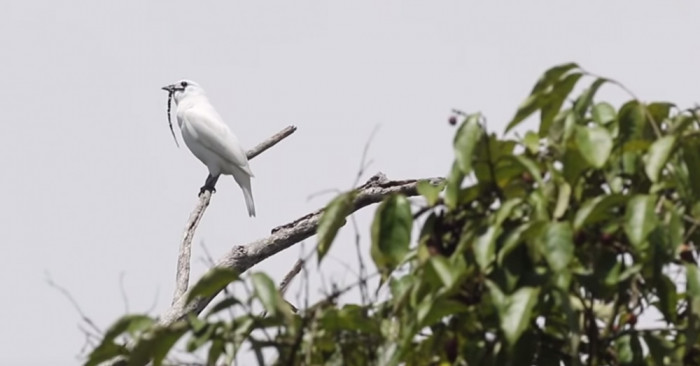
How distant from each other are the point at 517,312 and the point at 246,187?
1214 centimetres

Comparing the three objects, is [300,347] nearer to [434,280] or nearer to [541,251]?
[434,280]

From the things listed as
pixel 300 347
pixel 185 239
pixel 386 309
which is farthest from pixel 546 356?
pixel 185 239

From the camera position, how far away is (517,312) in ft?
7.52

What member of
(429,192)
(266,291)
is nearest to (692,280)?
(429,192)

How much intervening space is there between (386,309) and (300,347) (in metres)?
0.24

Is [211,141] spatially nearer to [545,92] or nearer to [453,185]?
[545,92]

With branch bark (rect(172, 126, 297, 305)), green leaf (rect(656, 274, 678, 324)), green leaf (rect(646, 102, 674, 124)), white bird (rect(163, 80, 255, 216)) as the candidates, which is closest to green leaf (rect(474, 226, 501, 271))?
green leaf (rect(656, 274, 678, 324))

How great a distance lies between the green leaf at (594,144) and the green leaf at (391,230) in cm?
30

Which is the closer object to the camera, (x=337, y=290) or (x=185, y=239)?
(x=337, y=290)

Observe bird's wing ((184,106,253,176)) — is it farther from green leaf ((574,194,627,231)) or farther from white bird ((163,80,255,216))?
green leaf ((574,194,627,231))

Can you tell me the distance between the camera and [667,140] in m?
2.43

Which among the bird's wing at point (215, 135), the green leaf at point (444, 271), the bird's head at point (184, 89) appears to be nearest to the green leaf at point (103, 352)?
the green leaf at point (444, 271)

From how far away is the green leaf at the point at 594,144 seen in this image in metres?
2.41

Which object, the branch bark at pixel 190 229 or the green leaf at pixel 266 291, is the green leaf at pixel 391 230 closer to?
the green leaf at pixel 266 291
